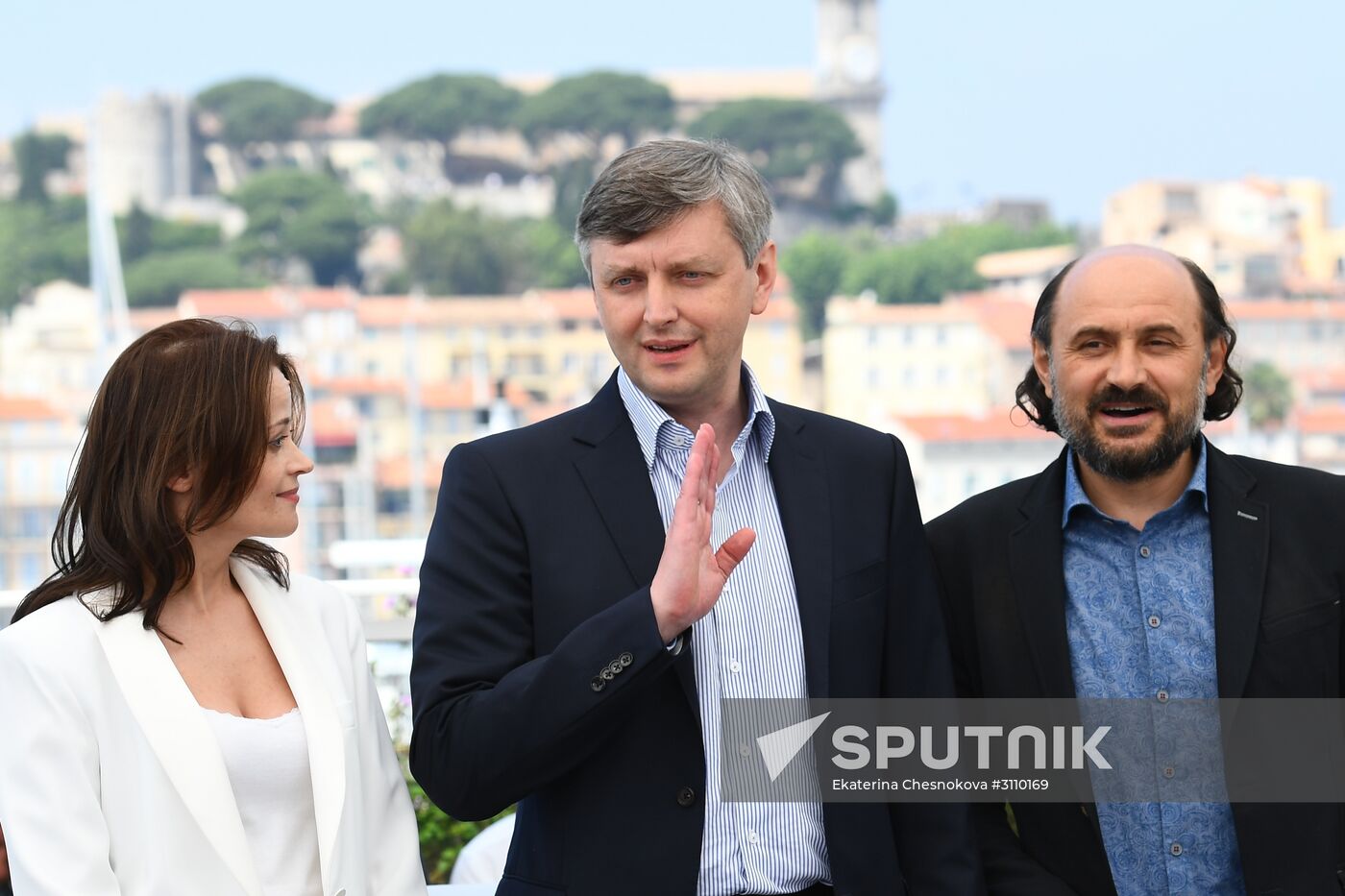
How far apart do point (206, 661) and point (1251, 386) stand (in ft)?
199

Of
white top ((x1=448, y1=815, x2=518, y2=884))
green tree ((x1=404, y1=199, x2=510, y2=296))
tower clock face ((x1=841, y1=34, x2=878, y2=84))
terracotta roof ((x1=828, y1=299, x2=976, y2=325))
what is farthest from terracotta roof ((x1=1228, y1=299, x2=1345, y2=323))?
white top ((x1=448, y1=815, x2=518, y2=884))

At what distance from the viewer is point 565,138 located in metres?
82.2

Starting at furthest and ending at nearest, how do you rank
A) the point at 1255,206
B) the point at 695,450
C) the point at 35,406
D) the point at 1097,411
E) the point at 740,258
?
the point at 1255,206 → the point at 35,406 → the point at 1097,411 → the point at 740,258 → the point at 695,450

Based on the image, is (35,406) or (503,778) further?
(35,406)

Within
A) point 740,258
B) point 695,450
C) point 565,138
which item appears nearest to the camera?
point 695,450

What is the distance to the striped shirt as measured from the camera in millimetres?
1595

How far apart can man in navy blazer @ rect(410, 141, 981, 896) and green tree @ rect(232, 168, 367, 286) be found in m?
70.9

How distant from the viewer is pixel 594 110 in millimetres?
81188

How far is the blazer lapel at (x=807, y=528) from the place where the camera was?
64.6 inches

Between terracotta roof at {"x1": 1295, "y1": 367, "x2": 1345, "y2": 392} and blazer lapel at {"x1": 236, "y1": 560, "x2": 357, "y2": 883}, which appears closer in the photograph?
blazer lapel at {"x1": 236, "y1": 560, "x2": 357, "y2": 883}

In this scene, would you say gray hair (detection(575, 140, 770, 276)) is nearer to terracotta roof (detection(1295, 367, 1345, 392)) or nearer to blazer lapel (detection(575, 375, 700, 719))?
blazer lapel (detection(575, 375, 700, 719))

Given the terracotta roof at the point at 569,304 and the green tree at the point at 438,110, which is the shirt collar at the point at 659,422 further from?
the green tree at the point at 438,110

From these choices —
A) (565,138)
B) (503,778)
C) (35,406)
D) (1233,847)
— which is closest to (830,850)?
(503,778)

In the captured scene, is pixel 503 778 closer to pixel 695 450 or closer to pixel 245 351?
pixel 695 450
